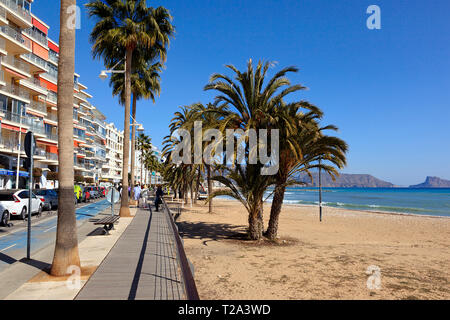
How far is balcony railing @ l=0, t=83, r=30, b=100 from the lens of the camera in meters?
36.2

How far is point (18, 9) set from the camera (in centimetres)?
3809

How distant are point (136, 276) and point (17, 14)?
42206 mm

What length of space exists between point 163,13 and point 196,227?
12.1 metres

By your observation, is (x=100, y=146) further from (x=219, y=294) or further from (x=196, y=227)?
(x=219, y=294)

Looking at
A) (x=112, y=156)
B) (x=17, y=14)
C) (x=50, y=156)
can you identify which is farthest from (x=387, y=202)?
(x=112, y=156)

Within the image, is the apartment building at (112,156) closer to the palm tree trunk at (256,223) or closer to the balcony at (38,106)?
the balcony at (38,106)

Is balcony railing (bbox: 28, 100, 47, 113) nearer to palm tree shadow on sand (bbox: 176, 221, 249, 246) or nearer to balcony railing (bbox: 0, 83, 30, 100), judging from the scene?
balcony railing (bbox: 0, 83, 30, 100)

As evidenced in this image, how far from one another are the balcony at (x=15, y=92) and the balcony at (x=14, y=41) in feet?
13.4

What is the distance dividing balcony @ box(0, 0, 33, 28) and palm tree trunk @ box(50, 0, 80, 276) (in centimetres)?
3675

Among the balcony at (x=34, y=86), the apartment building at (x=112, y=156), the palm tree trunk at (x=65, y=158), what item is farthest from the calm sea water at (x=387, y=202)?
the apartment building at (x=112, y=156)

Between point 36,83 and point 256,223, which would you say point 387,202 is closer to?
point 256,223

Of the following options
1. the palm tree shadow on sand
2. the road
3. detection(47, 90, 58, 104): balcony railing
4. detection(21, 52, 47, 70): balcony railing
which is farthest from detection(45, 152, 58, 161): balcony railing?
the palm tree shadow on sand

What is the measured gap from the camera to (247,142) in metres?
13.8
